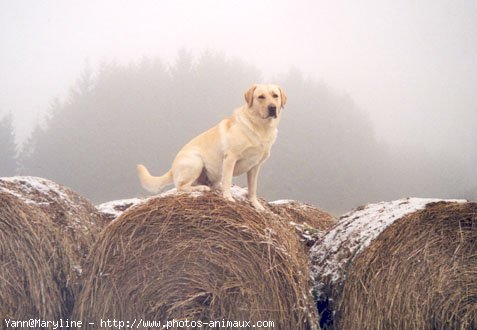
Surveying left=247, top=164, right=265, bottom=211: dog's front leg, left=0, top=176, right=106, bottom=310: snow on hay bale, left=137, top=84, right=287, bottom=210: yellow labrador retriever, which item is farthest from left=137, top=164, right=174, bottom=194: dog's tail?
left=247, top=164, right=265, bottom=211: dog's front leg

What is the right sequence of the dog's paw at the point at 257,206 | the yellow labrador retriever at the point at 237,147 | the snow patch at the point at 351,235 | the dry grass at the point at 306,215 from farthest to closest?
the dry grass at the point at 306,215, the yellow labrador retriever at the point at 237,147, the dog's paw at the point at 257,206, the snow patch at the point at 351,235

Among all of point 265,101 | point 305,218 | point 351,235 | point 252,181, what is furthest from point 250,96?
point 305,218

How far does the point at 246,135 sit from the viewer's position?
11.2 ft

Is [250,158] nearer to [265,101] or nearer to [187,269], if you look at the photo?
[265,101]

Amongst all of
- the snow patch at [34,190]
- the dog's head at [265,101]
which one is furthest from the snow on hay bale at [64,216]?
the dog's head at [265,101]

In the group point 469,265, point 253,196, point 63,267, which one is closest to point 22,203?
point 63,267

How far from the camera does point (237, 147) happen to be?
3414 mm

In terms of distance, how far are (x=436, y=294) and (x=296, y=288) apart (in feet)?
3.02

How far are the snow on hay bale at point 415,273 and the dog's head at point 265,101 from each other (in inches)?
44.4

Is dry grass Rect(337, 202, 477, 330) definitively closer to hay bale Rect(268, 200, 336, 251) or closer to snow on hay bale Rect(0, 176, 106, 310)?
hay bale Rect(268, 200, 336, 251)

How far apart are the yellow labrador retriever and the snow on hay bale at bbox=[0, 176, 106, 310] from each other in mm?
762

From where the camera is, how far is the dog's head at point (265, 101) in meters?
3.34

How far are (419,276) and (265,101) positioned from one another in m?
1.59

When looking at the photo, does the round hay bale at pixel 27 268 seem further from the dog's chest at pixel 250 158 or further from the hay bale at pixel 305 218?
the hay bale at pixel 305 218
